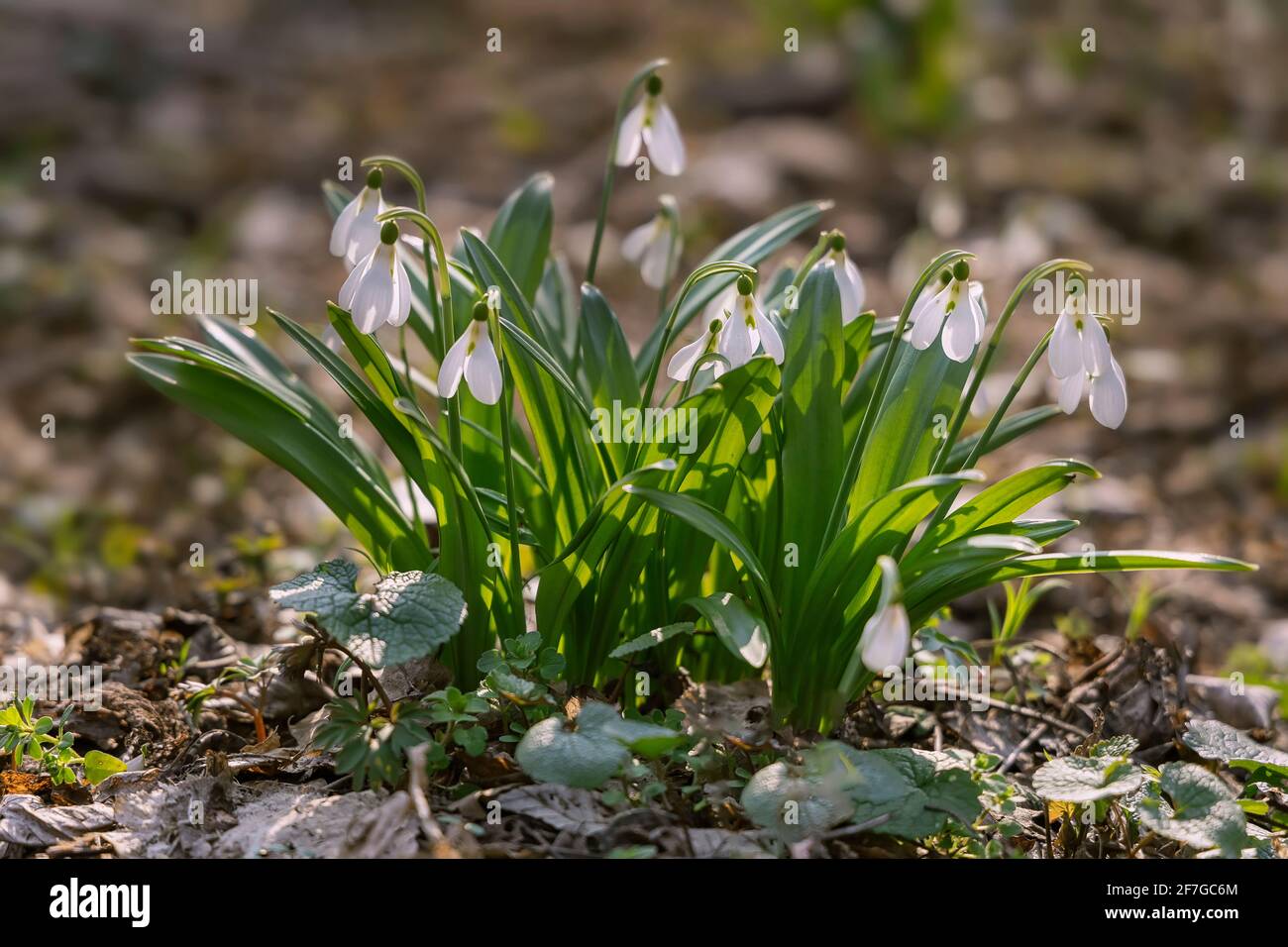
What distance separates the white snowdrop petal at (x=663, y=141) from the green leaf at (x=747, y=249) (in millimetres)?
208

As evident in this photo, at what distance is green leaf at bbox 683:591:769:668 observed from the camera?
177cm

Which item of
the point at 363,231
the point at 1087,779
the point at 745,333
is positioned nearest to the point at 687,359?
the point at 745,333

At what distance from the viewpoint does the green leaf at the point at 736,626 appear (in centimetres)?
177

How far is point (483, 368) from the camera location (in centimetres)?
175

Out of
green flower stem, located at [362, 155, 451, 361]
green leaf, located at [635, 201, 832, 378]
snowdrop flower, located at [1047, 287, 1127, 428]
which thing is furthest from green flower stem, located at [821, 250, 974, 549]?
green flower stem, located at [362, 155, 451, 361]

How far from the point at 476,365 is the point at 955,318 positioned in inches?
28.5

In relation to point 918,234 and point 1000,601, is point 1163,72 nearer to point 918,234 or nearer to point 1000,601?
point 918,234

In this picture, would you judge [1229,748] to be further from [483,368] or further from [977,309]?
[483,368]

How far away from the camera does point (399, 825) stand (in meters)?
1.76

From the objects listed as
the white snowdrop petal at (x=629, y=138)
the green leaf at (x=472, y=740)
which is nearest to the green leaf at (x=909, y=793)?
the green leaf at (x=472, y=740)

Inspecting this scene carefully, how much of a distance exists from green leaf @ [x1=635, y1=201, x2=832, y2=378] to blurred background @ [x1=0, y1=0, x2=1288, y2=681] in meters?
1.09

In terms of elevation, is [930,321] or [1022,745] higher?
[930,321]

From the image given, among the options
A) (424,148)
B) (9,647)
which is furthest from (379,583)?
(424,148)
